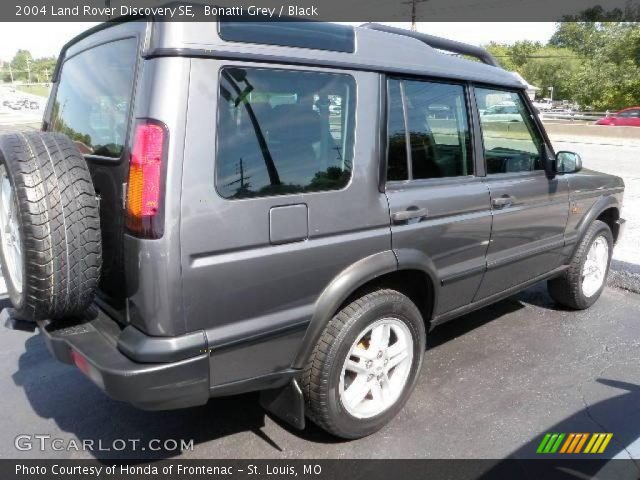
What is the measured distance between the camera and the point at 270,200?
87.0 inches

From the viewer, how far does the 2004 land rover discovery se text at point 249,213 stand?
2039mm

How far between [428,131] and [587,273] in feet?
8.20

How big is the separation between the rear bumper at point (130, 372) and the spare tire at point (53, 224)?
14cm

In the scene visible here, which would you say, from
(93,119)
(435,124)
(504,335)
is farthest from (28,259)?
(504,335)

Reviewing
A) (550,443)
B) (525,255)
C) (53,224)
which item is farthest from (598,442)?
(53,224)

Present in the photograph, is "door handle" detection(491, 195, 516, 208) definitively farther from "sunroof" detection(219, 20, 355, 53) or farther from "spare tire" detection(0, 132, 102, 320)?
"spare tire" detection(0, 132, 102, 320)

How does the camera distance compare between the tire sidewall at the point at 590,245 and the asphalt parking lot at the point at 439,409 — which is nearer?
the asphalt parking lot at the point at 439,409

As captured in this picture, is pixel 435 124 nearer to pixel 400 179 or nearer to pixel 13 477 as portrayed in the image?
pixel 400 179

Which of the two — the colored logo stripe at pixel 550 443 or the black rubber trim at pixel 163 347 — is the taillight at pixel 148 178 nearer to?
the black rubber trim at pixel 163 347

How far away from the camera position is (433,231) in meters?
2.90

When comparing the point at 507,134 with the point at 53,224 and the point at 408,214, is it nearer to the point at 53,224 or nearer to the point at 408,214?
the point at 408,214

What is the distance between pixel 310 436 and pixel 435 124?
189 cm

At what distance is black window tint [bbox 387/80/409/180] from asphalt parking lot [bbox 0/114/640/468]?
142cm

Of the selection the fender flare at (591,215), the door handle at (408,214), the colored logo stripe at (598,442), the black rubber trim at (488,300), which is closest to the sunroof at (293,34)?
the door handle at (408,214)
